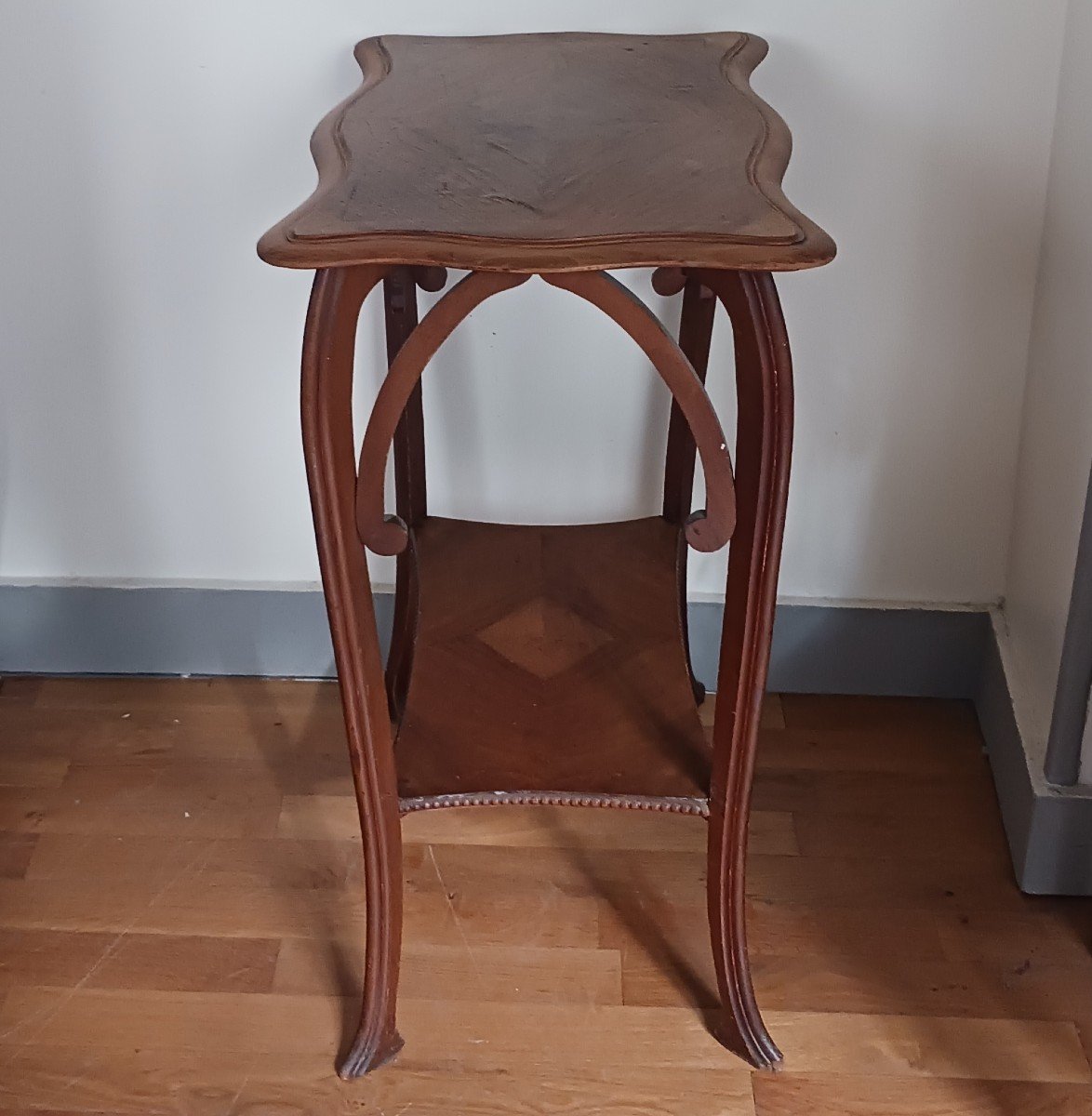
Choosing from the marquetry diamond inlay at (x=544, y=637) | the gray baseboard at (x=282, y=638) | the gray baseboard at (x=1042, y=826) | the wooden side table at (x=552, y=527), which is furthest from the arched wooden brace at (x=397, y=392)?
the gray baseboard at (x=1042, y=826)

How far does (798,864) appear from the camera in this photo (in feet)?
4.56

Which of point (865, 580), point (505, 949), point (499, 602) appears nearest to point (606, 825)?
point (505, 949)

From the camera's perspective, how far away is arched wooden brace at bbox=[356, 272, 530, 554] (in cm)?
84

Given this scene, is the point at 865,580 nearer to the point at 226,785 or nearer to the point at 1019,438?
the point at 1019,438

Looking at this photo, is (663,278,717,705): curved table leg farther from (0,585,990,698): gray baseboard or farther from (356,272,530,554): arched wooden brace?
(356,272,530,554): arched wooden brace

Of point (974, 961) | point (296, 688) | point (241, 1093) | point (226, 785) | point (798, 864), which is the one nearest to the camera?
point (241, 1093)

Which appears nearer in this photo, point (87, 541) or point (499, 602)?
point (499, 602)

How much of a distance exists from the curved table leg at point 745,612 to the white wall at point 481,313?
421 mm

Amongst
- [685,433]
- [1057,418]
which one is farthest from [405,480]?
[1057,418]

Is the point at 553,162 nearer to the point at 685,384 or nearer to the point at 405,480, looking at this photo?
the point at 685,384

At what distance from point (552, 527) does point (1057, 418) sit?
1.80 ft

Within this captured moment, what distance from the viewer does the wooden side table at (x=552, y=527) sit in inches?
32.5

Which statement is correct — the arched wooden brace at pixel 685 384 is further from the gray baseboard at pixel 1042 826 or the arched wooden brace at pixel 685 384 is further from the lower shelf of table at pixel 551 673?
the gray baseboard at pixel 1042 826

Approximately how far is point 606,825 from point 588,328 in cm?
57
